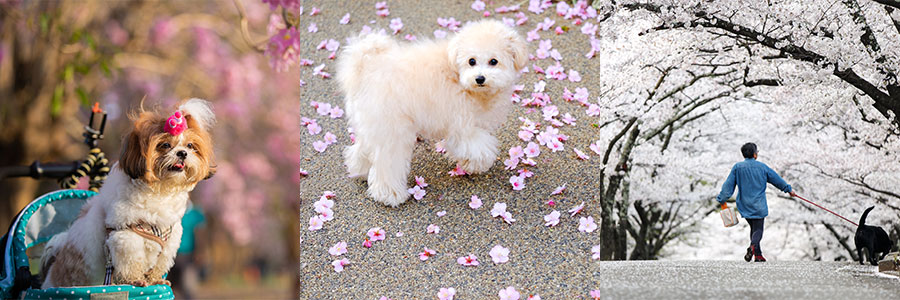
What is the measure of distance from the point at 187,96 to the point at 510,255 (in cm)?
217

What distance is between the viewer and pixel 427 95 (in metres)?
2.50

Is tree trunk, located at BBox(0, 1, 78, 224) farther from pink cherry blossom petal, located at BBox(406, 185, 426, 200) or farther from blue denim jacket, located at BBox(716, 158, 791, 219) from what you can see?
blue denim jacket, located at BBox(716, 158, 791, 219)

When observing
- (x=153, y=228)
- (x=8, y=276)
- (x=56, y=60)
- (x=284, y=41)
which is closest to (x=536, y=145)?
(x=284, y=41)

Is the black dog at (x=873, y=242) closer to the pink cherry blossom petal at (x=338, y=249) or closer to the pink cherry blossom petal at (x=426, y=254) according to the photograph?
the pink cherry blossom petal at (x=426, y=254)

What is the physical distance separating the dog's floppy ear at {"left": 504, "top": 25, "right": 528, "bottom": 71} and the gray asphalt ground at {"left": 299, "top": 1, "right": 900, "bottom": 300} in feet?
1.79

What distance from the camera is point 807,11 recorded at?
2.56 m

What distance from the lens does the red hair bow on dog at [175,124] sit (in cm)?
150

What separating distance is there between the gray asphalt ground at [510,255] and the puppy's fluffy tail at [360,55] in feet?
1.58

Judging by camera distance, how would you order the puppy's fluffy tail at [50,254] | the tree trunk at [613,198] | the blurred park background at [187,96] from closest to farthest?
the puppy's fluffy tail at [50,254] < the tree trunk at [613,198] < the blurred park background at [187,96]

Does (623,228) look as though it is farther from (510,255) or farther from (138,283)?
(138,283)

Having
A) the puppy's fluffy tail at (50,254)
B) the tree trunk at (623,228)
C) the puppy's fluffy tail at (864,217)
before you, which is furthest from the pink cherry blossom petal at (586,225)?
the puppy's fluffy tail at (50,254)

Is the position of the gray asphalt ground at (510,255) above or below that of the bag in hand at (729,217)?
below

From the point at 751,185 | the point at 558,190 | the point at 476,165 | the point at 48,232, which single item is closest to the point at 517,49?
the point at 476,165

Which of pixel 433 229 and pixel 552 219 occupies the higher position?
pixel 552 219
